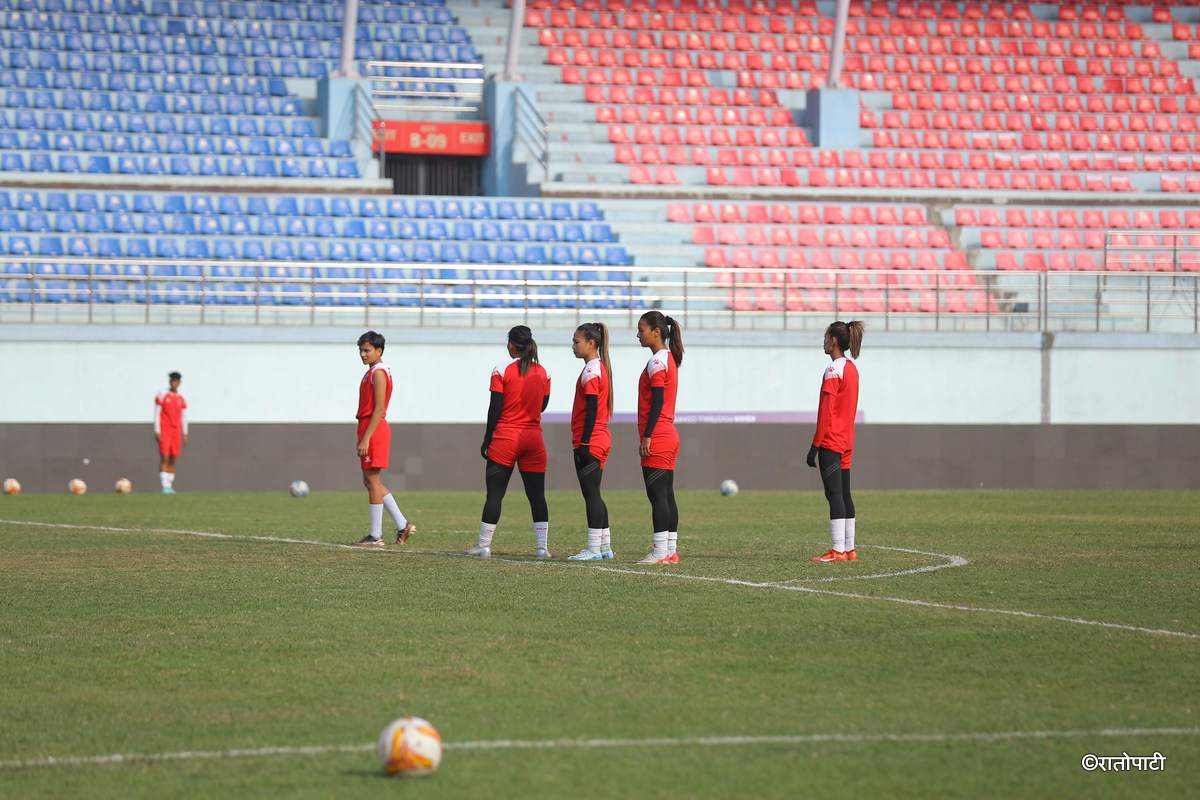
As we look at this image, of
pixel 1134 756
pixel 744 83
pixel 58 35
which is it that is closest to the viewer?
pixel 1134 756

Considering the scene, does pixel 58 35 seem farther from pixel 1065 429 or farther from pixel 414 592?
pixel 414 592

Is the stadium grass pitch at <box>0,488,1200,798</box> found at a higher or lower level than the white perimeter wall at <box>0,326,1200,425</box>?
lower

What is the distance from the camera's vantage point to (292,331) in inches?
1107

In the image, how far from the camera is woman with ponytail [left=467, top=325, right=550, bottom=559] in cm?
1316

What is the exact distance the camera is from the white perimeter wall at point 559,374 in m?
27.6

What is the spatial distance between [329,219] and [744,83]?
11.9m

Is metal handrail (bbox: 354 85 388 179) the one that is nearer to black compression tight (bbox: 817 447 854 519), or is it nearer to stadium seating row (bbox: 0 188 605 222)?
stadium seating row (bbox: 0 188 605 222)

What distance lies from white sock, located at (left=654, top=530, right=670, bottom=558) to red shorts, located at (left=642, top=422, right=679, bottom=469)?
508 millimetres

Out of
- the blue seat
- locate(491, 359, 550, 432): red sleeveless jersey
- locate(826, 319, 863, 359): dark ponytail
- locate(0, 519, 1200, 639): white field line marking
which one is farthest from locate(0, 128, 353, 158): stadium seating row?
locate(826, 319, 863, 359): dark ponytail

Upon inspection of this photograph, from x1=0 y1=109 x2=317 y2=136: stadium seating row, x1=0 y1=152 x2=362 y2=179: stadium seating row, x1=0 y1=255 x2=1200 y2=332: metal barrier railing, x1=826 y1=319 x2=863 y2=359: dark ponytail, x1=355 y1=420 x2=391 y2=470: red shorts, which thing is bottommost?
x1=355 y1=420 x2=391 y2=470: red shorts

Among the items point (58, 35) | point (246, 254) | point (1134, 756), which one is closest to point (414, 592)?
point (1134, 756)

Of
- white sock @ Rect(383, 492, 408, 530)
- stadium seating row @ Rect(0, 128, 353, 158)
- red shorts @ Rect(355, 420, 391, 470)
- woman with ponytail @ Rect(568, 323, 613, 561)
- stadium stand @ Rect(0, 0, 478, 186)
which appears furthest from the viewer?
stadium stand @ Rect(0, 0, 478, 186)

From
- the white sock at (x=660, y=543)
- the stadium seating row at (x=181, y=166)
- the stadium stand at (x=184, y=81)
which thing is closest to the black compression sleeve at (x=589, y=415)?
the white sock at (x=660, y=543)

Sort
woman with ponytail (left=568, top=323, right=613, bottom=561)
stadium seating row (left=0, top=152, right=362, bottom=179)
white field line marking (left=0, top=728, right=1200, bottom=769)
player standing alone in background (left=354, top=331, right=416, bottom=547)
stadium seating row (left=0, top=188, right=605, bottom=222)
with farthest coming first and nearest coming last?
1. stadium seating row (left=0, top=152, right=362, bottom=179)
2. stadium seating row (left=0, top=188, right=605, bottom=222)
3. player standing alone in background (left=354, top=331, right=416, bottom=547)
4. woman with ponytail (left=568, top=323, right=613, bottom=561)
5. white field line marking (left=0, top=728, right=1200, bottom=769)
